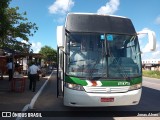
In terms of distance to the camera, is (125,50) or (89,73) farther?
(125,50)

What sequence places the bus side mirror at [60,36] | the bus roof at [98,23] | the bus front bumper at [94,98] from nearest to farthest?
the bus side mirror at [60,36] → the bus front bumper at [94,98] → the bus roof at [98,23]

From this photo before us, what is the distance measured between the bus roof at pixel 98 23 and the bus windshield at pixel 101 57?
0.20 m

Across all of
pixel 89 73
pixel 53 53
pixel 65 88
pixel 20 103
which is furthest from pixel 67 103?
pixel 53 53

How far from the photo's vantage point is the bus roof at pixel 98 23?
10688 millimetres

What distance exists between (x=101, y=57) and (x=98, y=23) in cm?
131

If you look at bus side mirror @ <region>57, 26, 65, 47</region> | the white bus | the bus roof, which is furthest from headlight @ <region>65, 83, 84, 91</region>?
the bus roof

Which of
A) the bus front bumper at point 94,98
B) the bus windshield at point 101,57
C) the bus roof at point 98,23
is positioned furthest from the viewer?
the bus roof at point 98,23

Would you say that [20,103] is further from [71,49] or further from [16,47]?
[16,47]

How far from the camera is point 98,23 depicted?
429 inches

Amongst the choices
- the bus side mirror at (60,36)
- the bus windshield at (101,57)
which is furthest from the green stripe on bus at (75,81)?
the bus side mirror at (60,36)

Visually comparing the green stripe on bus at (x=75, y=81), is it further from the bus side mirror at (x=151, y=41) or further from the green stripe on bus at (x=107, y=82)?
the bus side mirror at (x=151, y=41)

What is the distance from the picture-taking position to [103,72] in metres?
10.2

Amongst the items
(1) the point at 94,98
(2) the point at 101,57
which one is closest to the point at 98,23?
(2) the point at 101,57

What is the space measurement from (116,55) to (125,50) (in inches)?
17.0
